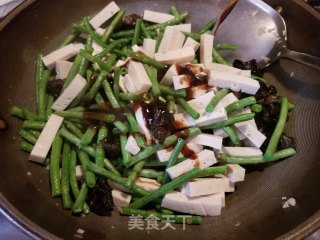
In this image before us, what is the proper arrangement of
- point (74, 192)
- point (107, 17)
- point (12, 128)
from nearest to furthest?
point (74, 192) < point (12, 128) < point (107, 17)

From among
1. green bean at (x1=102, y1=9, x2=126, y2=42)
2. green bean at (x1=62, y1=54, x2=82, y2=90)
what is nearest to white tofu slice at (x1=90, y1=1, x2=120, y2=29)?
green bean at (x1=102, y1=9, x2=126, y2=42)

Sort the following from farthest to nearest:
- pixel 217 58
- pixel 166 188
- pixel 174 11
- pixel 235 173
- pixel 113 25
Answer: pixel 174 11
pixel 113 25
pixel 217 58
pixel 235 173
pixel 166 188

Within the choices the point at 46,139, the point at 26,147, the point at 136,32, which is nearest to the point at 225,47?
the point at 136,32

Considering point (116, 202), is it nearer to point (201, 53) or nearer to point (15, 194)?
point (15, 194)

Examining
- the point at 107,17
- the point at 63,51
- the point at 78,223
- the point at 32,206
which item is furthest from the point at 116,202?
the point at 107,17

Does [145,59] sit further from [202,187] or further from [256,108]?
[202,187]

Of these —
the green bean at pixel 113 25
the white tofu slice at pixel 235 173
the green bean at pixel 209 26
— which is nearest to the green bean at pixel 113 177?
the white tofu slice at pixel 235 173
